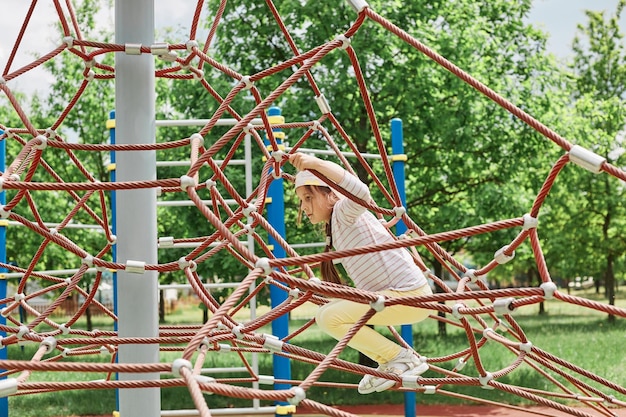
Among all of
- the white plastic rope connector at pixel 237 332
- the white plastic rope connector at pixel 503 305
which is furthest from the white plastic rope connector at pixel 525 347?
the white plastic rope connector at pixel 237 332

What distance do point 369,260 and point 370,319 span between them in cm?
24

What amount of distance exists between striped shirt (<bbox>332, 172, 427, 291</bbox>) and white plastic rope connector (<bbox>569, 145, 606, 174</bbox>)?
978 mm

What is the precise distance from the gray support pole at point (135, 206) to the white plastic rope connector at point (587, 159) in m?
1.38

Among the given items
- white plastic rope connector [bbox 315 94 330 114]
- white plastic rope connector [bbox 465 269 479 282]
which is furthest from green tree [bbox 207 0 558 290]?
white plastic rope connector [bbox 465 269 479 282]

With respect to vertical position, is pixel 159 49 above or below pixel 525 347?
above

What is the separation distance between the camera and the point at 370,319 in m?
3.02

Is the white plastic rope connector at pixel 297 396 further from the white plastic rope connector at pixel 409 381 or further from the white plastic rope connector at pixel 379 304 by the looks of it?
the white plastic rope connector at pixel 409 381

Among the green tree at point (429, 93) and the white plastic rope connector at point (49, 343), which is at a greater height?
the green tree at point (429, 93)

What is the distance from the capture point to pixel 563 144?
217 cm

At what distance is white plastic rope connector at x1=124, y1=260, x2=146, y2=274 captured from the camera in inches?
93.6

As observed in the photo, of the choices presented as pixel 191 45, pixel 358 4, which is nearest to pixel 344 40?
pixel 358 4

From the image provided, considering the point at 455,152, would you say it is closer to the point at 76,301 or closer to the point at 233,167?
the point at 233,167

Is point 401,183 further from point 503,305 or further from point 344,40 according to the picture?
point 503,305

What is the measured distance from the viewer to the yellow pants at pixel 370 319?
9.90ft
